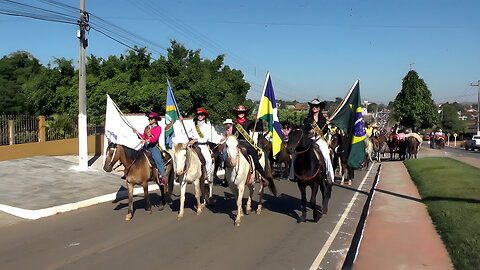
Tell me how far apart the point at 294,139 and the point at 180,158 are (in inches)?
105

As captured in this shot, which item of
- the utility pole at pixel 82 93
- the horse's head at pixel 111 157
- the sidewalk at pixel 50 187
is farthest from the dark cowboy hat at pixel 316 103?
the utility pole at pixel 82 93

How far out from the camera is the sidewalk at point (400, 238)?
19.9ft

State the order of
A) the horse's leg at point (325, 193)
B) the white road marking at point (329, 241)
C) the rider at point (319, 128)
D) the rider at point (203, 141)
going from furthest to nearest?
the rider at point (203, 141) < the horse's leg at point (325, 193) < the rider at point (319, 128) < the white road marking at point (329, 241)

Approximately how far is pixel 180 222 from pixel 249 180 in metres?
1.96

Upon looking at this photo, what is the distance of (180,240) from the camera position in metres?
7.53

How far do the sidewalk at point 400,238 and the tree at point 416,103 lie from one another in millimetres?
27098

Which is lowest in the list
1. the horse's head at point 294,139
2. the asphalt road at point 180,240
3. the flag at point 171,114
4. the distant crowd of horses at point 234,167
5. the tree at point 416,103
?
the asphalt road at point 180,240

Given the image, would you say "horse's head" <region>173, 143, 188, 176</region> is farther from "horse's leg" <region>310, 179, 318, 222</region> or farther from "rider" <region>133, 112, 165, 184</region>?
"horse's leg" <region>310, 179, 318, 222</region>

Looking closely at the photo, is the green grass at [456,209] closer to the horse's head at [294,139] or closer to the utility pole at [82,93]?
the horse's head at [294,139]

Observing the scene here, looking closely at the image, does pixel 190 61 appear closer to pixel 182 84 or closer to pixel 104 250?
pixel 182 84

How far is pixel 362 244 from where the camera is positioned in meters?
7.06

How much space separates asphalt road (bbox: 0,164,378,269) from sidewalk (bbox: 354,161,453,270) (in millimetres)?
458

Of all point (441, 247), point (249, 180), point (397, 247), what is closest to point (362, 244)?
point (397, 247)

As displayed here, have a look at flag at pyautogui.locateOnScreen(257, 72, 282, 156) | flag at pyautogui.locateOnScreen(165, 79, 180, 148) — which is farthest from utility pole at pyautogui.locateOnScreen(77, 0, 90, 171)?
flag at pyautogui.locateOnScreen(257, 72, 282, 156)
